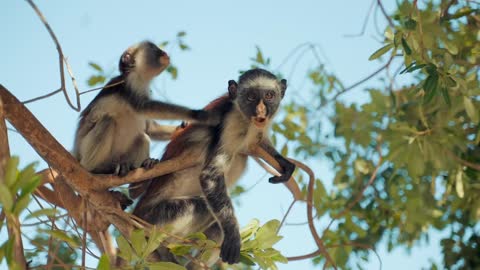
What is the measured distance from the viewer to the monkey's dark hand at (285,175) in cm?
732

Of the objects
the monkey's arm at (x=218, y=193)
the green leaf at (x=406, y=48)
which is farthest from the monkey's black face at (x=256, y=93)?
the green leaf at (x=406, y=48)

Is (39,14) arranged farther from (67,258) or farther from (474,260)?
(474,260)

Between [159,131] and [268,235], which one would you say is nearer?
[268,235]

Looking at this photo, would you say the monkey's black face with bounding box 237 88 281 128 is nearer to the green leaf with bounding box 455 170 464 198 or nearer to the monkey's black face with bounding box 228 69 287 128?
the monkey's black face with bounding box 228 69 287 128

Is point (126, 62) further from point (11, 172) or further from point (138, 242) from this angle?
point (11, 172)

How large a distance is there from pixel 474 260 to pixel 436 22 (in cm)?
467

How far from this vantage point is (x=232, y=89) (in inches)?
305

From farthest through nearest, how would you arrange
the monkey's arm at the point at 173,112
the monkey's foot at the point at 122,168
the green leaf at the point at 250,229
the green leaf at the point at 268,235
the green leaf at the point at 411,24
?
the monkey's arm at the point at 173,112
the monkey's foot at the point at 122,168
the green leaf at the point at 250,229
the green leaf at the point at 411,24
the green leaf at the point at 268,235

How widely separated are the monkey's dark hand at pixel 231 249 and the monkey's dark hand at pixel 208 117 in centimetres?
175

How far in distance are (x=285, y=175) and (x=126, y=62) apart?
3.39 m

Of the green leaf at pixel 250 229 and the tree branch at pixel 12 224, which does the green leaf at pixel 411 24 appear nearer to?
the green leaf at pixel 250 229

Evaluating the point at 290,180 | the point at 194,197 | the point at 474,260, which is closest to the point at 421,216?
the point at 474,260

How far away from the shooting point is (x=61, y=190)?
22.2 ft

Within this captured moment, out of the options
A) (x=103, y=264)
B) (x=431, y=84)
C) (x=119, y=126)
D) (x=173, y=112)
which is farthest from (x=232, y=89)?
A: (x=103, y=264)
